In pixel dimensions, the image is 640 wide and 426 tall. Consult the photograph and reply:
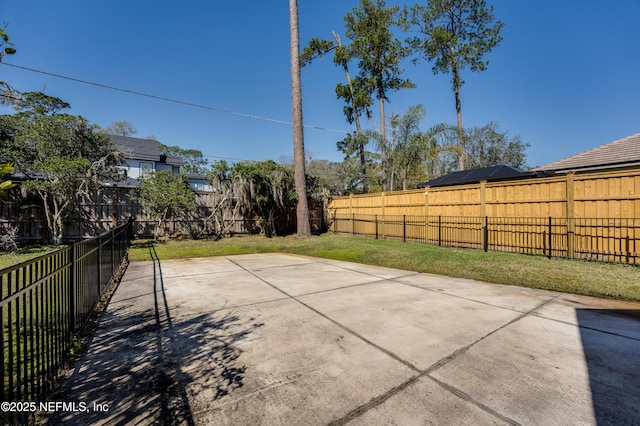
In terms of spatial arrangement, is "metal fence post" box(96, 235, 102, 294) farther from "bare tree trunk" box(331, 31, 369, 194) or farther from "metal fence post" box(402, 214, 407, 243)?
"bare tree trunk" box(331, 31, 369, 194)

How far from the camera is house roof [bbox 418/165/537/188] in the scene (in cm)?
1155

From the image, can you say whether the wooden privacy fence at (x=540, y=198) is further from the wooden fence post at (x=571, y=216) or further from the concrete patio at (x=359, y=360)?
the concrete patio at (x=359, y=360)

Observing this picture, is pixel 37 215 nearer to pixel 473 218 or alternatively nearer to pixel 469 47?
pixel 473 218

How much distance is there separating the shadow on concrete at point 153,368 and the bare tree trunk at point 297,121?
30.0ft

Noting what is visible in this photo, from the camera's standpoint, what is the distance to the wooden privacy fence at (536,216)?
233 inches

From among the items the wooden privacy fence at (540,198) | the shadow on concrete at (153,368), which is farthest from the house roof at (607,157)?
the shadow on concrete at (153,368)

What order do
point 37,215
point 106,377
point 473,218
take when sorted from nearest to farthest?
point 106,377
point 473,218
point 37,215

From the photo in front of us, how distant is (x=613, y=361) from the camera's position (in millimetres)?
2283

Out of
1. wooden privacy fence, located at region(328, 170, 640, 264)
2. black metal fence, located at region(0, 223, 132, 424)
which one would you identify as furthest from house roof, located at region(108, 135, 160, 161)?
black metal fence, located at region(0, 223, 132, 424)

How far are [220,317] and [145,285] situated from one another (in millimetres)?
2407

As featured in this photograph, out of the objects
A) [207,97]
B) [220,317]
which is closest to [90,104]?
[207,97]

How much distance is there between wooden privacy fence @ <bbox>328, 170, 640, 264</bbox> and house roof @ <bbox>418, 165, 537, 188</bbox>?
3.85 meters

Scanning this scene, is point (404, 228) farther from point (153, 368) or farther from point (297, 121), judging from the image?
point (153, 368)

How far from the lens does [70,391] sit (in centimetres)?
189
